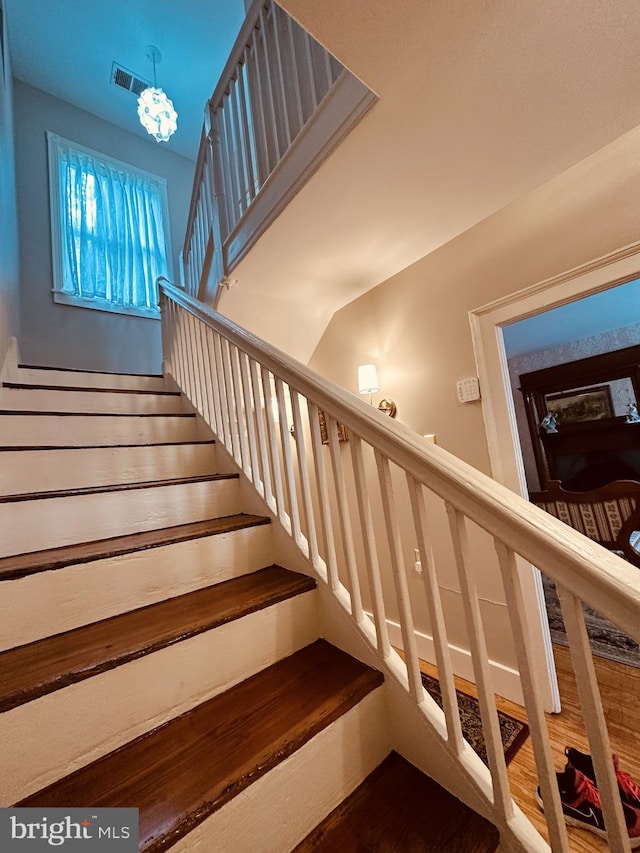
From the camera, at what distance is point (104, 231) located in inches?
139

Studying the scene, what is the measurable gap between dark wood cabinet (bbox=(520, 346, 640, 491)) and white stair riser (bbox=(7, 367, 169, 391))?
4559mm

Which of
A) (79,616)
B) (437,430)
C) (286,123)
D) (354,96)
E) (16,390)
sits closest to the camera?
(79,616)

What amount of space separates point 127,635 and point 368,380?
1.89 metres

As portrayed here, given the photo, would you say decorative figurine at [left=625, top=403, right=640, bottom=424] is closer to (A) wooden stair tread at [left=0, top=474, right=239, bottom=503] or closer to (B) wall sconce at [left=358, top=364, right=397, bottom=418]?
(B) wall sconce at [left=358, top=364, right=397, bottom=418]

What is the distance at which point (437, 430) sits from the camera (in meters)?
2.17

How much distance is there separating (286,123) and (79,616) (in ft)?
6.70

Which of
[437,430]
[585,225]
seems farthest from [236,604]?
A: [585,225]

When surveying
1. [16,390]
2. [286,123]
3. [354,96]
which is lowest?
[16,390]

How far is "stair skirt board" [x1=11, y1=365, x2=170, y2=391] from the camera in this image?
2113 mm

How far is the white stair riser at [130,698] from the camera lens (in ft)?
2.35

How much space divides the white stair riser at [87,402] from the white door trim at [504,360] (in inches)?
A: 72.2

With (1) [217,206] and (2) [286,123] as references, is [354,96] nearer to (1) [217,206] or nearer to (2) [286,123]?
(2) [286,123]

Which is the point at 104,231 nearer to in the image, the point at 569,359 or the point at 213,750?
the point at 213,750

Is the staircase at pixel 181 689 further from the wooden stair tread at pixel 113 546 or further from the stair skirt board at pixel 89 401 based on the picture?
the stair skirt board at pixel 89 401
